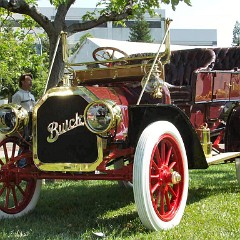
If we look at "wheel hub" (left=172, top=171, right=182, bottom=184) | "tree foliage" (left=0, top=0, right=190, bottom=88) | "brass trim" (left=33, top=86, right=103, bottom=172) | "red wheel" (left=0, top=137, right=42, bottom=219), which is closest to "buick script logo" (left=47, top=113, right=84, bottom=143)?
"brass trim" (left=33, top=86, right=103, bottom=172)

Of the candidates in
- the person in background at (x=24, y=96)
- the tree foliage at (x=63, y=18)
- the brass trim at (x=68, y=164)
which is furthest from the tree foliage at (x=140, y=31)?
the brass trim at (x=68, y=164)

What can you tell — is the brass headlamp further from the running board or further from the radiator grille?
the running board

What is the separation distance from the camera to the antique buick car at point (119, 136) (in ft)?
13.7

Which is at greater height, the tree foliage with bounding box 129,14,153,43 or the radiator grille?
the tree foliage with bounding box 129,14,153,43

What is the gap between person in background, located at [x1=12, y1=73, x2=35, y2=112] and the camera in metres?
6.42

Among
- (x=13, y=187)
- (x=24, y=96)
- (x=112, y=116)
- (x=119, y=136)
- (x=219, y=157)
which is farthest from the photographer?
(x=24, y=96)

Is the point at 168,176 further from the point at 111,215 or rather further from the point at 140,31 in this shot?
the point at 140,31

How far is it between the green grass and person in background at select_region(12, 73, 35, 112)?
1157mm

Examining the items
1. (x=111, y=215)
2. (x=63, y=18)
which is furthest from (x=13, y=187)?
(x=63, y=18)

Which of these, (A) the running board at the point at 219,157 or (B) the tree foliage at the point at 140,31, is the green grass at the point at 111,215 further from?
(B) the tree foliage at the point at 140,31

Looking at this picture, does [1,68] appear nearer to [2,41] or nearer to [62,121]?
[2,41]

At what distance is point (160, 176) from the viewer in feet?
13.9

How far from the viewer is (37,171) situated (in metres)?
4.73

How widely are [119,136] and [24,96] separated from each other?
233 cm
